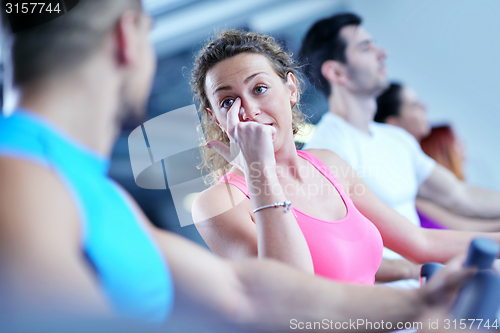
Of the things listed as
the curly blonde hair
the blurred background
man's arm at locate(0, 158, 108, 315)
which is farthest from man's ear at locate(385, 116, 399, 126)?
man's arm at locate(0, 158, 108, 315)

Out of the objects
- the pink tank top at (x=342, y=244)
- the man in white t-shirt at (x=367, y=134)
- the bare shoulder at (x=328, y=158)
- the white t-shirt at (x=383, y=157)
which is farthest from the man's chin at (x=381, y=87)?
the pink tank top at (x=342, y=244)

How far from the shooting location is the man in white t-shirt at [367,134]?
3.55ft

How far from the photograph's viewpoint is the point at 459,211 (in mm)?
1308

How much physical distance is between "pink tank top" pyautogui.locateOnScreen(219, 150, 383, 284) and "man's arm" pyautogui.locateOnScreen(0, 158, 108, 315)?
38 centimetres

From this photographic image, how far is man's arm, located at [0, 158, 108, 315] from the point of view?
0.22 meters

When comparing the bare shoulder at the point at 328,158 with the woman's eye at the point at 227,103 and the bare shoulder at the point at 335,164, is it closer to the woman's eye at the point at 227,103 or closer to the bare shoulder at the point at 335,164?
the bare shoulder at the point at 335,164

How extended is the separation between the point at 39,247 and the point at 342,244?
0.45 m

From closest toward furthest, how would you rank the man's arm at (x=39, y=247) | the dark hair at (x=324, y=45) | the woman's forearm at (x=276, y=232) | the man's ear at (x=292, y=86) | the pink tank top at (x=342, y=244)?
the man's arm at (x=39, y=247) → the woman's forearm at (x=276, y=232) → the pink tank top at (x=342, y=244) → the man's ear at (x=292, y=86) → the dark hair at (x=324, y=45)

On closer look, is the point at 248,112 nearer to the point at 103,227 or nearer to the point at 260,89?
the point at 260,89

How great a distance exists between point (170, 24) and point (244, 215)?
45cm

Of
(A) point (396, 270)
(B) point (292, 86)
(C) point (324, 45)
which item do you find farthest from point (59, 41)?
(C) point (324, 45)

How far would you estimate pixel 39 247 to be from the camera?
218 millimetres

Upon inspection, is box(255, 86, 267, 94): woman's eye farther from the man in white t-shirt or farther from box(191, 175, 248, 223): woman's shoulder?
the man in white t-shirt

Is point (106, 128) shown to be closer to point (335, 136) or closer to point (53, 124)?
point (53, 124)
